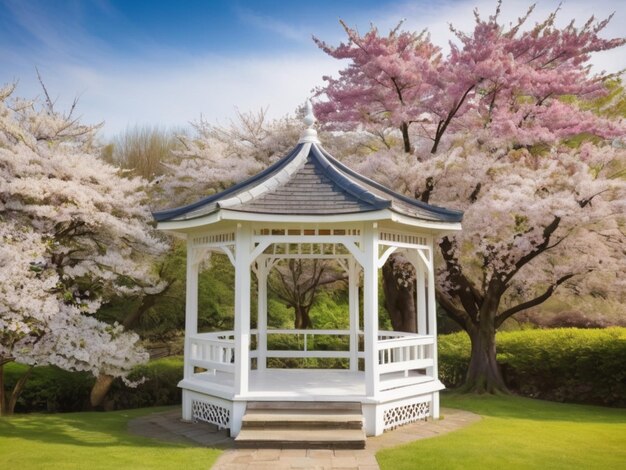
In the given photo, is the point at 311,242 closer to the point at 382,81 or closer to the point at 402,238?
the point at 402,238

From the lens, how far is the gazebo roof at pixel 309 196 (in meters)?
7.15

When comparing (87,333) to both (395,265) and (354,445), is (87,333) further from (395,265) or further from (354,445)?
(395,265)

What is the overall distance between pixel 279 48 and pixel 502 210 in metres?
4.69

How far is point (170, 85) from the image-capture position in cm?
1401

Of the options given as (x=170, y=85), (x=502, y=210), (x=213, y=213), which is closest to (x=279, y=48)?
(x=213, y=213)

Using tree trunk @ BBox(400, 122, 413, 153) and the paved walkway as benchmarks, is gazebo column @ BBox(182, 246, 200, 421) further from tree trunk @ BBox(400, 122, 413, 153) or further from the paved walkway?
tree trunk @ BBox(400, 122, 413, 153)

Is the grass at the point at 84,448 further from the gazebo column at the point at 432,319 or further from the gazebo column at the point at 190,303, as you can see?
the gazebo column at the point at 432,319

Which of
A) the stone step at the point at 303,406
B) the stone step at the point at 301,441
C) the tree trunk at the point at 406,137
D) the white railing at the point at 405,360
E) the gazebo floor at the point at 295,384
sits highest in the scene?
the tree trunk at the point at 406,137

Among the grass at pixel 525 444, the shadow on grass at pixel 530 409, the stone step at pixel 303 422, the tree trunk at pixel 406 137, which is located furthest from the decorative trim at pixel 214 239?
the tree trunk at pixel 406 137

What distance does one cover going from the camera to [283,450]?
20.6 feet

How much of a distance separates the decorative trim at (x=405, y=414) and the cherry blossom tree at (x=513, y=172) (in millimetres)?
3051

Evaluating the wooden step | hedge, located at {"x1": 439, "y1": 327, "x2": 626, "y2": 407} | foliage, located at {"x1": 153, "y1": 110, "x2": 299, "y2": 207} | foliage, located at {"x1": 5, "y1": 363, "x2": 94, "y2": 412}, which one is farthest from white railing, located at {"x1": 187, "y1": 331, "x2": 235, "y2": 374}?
hedge, located at {"x1": 439, "y1": 327, "x2": 626, "y2": 407}

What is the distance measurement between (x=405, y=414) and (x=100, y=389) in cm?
608

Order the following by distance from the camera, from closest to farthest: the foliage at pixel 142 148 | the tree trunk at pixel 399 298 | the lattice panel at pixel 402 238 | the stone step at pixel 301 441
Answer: the stone step at pixel 301 441 < the lattice panel at pixel 402 238 < the tree trunk at pixel 399 298 < the foliage at pixel 142 148
